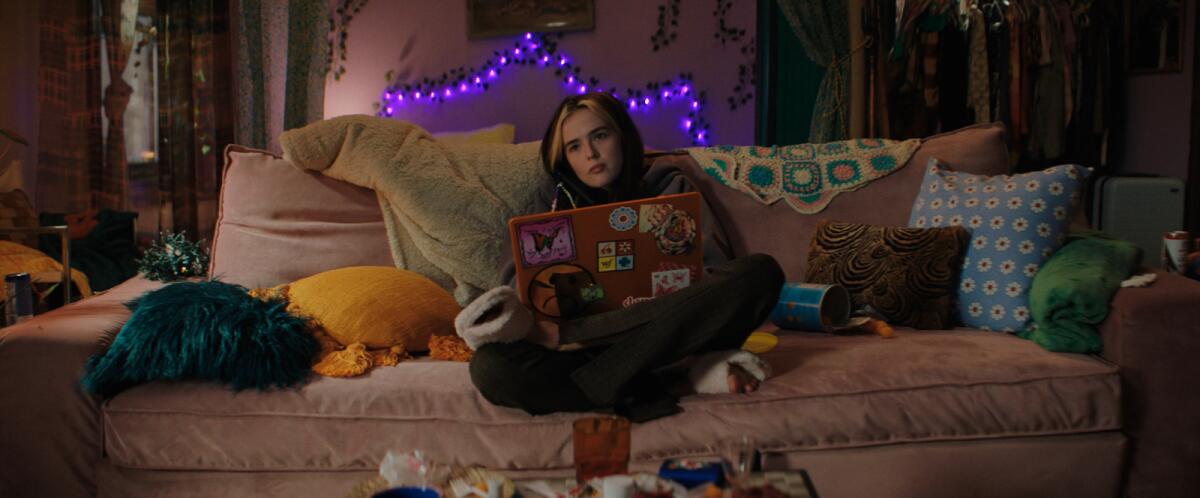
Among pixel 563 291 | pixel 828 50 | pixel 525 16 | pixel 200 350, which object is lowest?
pixel 200 350

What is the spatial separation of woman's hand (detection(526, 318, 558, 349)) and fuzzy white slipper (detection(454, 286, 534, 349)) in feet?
0.15

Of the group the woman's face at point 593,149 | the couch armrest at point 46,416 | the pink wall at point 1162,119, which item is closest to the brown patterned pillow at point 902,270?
the woman's face at point 593,149

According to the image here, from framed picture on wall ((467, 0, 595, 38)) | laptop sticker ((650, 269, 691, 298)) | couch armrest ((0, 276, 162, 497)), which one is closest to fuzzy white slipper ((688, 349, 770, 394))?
laptop sticker ((650, 269, 691, 298))

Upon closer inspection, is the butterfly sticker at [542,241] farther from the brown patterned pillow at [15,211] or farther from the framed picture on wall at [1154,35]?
the framed picture on wall at [1154,35]

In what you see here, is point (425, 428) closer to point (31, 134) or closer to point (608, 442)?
point (608, 442)

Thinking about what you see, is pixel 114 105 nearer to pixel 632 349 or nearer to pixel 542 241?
pixel 542 241

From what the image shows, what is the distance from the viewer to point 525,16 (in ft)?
14.5

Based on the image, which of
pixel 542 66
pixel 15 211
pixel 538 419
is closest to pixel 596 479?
pixel 538 419

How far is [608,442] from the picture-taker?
38.8 inches

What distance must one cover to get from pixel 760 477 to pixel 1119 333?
2.96ft

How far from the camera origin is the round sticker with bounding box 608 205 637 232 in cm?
152

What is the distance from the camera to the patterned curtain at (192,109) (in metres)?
4.02

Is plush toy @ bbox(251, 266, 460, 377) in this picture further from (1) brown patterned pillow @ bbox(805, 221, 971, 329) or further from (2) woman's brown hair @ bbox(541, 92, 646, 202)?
(1) brown patterned pillow @ bbox(805, 221, 971, 329)

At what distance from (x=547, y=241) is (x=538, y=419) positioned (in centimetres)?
33
